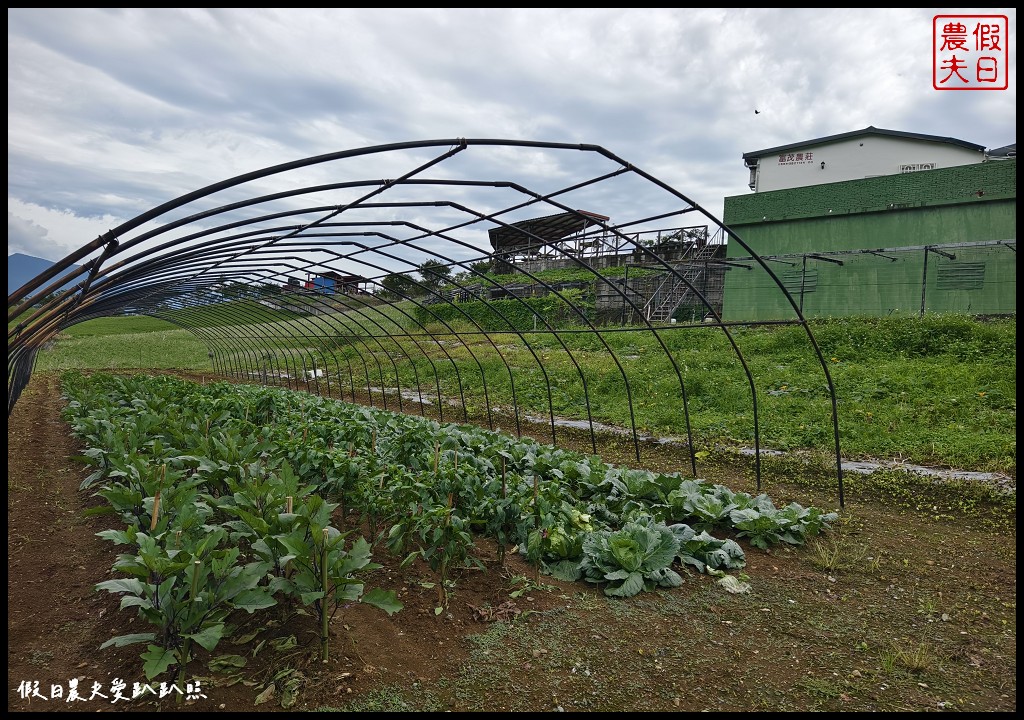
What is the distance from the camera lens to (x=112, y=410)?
8.41 m

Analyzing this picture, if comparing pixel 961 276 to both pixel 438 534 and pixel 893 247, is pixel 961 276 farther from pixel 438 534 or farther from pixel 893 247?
pixel 438 534

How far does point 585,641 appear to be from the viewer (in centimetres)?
377

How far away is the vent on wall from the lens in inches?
626

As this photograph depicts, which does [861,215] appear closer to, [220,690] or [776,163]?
[776,163]

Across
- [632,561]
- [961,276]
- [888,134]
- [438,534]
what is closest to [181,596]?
[438,534]

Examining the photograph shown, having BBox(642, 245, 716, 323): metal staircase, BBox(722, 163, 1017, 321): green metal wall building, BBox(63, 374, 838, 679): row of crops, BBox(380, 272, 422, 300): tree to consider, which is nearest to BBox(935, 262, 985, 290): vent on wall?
BBox(722, 163, 1017, 321): green metal wall building

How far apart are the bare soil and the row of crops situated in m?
0.18

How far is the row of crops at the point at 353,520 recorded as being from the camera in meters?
3.30

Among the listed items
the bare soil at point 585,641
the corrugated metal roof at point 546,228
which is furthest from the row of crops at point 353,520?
the corrugated metal roof at point 546,228

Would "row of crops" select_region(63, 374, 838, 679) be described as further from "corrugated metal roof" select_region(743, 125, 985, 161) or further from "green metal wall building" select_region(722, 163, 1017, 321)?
"corrugated metal roof" select_region(743, 125, 985, 161)

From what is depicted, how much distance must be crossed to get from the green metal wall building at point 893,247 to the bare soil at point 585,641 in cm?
1354

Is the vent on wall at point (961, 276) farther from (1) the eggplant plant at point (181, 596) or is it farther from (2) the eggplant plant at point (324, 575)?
(1) the eggplant plant at point (181, 596)

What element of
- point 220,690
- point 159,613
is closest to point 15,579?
point 159,613

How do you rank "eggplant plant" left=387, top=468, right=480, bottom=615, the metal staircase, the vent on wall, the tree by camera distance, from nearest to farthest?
"eggplant plant" left=387, top=468, right=480, bottom=615, the tree, the vent on wall, the metal staircase
